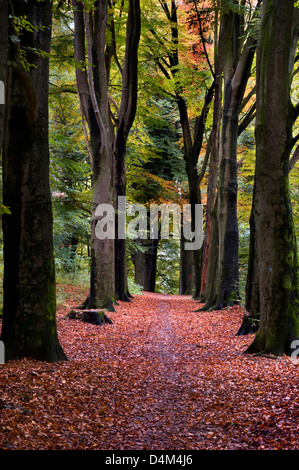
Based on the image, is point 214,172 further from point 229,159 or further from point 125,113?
point 125,113

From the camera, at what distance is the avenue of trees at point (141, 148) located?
603 cm

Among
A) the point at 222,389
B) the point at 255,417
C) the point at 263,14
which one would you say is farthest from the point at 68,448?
the point at 263,14

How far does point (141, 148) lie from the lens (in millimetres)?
20969

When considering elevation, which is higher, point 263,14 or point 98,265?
point 263,14

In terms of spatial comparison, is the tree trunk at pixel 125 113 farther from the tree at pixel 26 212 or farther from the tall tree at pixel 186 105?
the tree at pixel 26 212

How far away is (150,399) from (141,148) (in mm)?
17048

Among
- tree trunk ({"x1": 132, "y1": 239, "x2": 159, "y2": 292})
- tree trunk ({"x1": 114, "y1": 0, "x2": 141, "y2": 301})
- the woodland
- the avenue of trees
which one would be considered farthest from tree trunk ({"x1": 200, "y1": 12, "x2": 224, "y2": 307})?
tree trunk ({"x1": 132, "y1": 239, "x2": 159, "y2": 292})

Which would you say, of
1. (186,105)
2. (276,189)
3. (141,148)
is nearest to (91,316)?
(276,189)

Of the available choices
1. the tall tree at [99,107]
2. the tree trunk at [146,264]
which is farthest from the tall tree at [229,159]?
the tree trunk at [146,264]

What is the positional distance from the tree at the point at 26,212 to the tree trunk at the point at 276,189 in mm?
3700

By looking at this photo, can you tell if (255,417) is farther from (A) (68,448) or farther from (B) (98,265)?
(B) (98,265)

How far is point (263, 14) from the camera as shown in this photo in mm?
7262

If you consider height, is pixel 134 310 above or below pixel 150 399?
below
